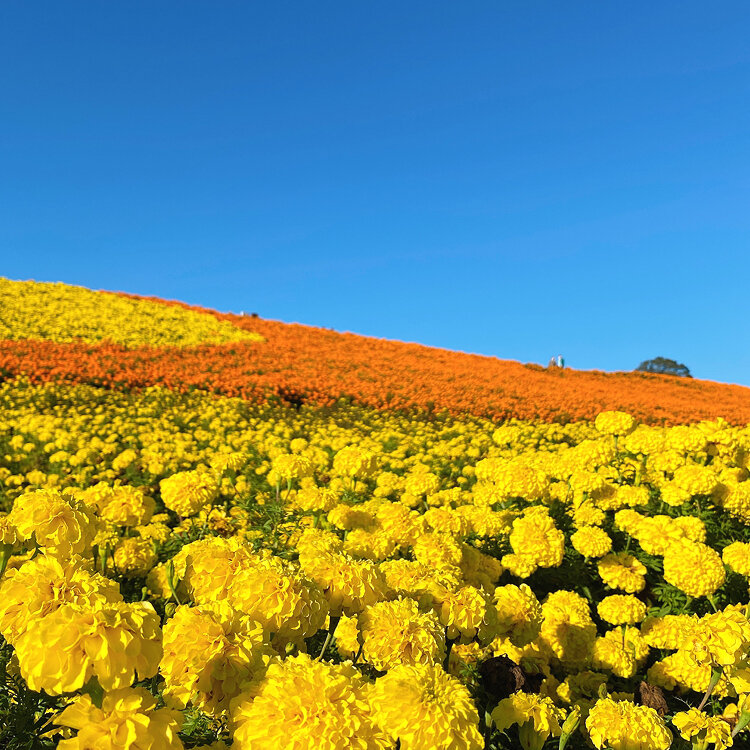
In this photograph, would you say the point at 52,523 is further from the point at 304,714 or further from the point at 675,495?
the point at 675,495

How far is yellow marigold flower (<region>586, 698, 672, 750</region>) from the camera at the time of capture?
1.72m

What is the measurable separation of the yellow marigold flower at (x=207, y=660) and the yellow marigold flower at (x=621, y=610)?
244 cm

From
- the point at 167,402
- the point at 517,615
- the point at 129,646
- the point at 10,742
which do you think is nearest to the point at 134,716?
the point at 129,646

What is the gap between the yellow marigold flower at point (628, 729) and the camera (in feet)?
5.66

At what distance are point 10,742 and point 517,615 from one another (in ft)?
5.96

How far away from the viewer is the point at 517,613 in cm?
246

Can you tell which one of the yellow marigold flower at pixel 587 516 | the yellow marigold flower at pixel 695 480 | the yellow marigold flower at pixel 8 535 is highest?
the yellow marigold flower at pixel 695 480

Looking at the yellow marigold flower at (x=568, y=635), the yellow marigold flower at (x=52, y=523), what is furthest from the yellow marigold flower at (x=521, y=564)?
the yellow marigold flower at (x=52, y=523)

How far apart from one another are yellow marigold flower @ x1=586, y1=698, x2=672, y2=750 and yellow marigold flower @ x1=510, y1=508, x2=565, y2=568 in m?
1.37

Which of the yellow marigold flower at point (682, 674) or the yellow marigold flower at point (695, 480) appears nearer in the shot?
the yellow marigold flower at point (682, 674)

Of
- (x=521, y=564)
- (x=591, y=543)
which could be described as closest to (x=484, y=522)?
(x=521, y=564)

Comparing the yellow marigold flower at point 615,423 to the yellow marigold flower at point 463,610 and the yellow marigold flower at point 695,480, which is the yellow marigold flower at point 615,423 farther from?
the yellow marigold flower at point 463,610

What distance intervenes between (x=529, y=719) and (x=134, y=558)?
6.75 ft

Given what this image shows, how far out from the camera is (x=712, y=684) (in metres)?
2.20
